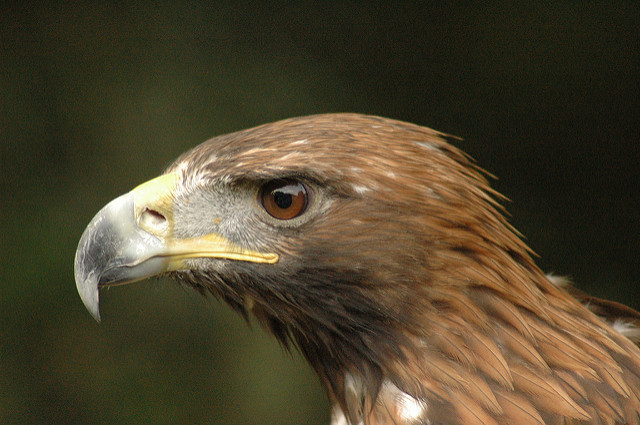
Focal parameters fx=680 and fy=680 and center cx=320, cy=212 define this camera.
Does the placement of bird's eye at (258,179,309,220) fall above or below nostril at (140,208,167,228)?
above

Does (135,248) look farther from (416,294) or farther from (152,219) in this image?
(416,294)

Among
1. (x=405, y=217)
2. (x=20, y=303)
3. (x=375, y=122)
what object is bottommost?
(x=20, y=303)

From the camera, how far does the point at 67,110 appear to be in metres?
4.47

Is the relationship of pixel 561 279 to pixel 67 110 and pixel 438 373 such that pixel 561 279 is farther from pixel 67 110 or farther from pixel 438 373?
pixel 67 110

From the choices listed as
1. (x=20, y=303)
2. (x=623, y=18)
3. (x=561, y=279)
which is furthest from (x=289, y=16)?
(x=561, y=279)

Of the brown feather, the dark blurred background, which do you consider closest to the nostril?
A: the brown feather

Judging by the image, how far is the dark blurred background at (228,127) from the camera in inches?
164

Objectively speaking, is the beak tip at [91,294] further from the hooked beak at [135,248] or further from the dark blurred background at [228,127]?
the dark blurred background at [228,127]

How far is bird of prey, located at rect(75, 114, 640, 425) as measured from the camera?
5.09 feet

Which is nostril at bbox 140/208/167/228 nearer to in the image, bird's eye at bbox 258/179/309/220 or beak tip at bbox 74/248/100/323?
beak tip at bbox 74/248/100/323

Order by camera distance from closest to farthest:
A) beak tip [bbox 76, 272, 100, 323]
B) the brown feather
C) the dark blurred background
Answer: the brown feather < beak tip [bbox 76, 272, 100, 323] < the dark blurred background

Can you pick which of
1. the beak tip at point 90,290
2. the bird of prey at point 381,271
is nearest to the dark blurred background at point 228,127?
the bird of prey at point 381,271

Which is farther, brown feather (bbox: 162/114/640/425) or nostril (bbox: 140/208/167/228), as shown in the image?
nostril (bbox: 140/208/167/228)

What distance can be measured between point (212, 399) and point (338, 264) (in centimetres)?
340
